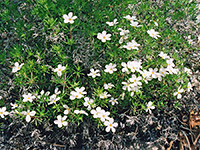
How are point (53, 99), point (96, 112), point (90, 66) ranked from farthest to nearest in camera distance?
point (90, 66)
point (53, 99)
point (96, 112)

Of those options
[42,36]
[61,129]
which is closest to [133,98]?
[61,129]

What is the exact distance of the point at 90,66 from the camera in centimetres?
349

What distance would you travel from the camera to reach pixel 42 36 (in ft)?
12.3

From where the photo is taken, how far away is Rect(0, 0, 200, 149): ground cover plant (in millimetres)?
3129

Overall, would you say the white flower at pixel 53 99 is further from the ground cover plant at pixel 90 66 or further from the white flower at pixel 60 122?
the white flower at pixel 60 122

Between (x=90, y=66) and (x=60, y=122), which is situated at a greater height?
(x=90, y=66)

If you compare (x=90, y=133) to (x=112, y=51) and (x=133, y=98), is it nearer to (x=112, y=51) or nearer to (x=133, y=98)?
(x=133, y=98)

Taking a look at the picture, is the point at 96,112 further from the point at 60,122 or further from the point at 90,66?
the point at 90,66

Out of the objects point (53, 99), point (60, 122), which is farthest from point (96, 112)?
point (53, 99)

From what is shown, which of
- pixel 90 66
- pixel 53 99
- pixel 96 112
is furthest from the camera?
pixel 90 66

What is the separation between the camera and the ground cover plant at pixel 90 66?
3.13 m

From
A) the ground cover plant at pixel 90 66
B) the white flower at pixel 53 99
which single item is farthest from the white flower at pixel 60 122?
the white flower at pixel 53 99

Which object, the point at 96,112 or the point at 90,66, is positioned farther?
the point at 90,66

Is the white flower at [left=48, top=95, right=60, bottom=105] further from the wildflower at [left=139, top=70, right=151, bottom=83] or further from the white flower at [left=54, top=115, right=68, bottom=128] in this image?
the wildflower at [left=139, top=70, right=151, bottom=83]
